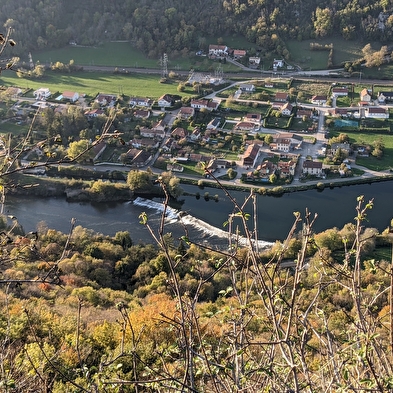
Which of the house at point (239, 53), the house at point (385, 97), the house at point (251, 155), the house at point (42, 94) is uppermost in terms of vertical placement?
the house at point (239, 53)

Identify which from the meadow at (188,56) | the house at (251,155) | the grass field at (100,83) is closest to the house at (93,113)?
the grass field at (100,83)

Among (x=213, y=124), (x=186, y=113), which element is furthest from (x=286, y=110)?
(x=186, y=113)

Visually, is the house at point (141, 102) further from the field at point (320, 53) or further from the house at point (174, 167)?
→ the field at point (320, 53)

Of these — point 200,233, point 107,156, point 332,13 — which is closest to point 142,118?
point 107,156

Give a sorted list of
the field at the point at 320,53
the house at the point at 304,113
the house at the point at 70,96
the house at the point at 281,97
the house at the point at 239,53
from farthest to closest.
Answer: the house at the point at 239,53 → the field at the point at 320,53 → the house at the point at 70,96 → the house at the point at 281,97 → the house at the point at 304,113

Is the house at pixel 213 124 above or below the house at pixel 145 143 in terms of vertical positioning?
above

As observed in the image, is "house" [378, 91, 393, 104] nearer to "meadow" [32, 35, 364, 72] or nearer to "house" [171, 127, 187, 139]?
"meadow" [32, 35, 364, 72]

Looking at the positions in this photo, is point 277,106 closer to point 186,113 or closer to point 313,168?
point 186,113
